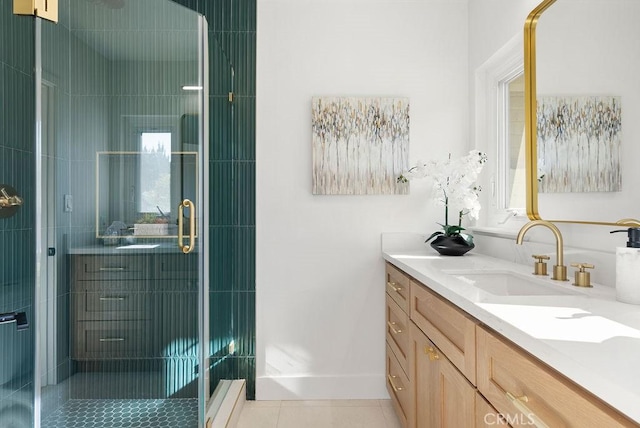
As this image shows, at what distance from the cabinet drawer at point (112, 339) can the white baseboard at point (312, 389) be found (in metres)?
1.04

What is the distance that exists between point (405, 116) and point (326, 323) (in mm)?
1350

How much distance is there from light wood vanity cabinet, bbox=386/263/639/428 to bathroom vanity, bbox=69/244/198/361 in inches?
37.2

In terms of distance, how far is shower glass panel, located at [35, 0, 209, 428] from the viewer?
4.22 feet

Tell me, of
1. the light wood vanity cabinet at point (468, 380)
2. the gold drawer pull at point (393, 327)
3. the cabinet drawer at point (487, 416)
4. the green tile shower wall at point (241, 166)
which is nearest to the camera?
the light wood vanity cabinet at point (468, 380)

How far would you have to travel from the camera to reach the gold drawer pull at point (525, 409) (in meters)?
0.73

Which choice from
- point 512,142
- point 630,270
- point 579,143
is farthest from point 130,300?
point 512,142

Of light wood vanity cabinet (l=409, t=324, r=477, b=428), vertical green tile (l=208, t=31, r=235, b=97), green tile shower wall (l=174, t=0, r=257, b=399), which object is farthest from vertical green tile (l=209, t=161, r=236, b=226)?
light wood vanity cabinet (l=409, t=324, r=477, b=428)

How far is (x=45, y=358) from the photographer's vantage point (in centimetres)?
127

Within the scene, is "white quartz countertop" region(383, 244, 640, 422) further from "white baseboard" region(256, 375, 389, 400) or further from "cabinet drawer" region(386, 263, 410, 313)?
"white baseboard" region(256, 375, 389, 400)

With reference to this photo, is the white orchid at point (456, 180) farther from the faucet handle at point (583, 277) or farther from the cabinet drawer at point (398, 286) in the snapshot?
the faucet handle at point (583, 277)

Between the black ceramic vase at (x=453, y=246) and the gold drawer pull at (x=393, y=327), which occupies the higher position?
the black ceramic vase at (x=453, y=246)

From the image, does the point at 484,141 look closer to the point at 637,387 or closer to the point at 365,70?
the point at 365,70

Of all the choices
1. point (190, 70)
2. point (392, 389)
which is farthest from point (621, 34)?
point (392, 389)

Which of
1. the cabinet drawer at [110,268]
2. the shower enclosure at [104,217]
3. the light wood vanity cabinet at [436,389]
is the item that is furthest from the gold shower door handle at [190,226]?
the light wood vanity cabinet at [436,389]
